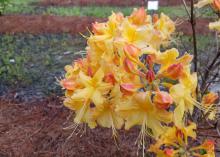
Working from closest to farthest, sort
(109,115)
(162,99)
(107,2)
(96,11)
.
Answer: (162,99), (109,115), (96,11), (107,2)

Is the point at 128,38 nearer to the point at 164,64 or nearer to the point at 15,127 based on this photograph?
the point at 164,64

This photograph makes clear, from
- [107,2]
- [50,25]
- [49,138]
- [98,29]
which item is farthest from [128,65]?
[107,2]

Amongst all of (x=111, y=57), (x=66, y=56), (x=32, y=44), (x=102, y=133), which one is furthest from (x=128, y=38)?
(x=32, y=44)

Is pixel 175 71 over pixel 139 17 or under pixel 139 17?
under

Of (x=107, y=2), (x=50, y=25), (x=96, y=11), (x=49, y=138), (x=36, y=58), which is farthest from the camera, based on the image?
(x=107, y=2)

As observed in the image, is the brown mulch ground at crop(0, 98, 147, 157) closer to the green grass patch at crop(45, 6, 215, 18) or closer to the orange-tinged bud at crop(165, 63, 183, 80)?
the orange-tinged bud at crop(165, 63, 183, 80)

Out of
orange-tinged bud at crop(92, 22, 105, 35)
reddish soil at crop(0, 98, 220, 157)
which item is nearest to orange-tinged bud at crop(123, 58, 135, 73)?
orange-tinged bud at crop(92, 22, 105, 35)

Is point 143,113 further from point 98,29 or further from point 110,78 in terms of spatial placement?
point 98,29
